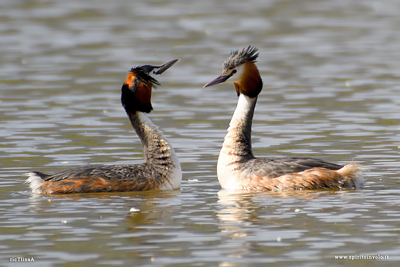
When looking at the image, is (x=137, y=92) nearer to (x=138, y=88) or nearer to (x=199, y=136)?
(x=138, y=88)

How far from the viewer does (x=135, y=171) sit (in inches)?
568

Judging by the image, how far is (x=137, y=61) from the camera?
3303 centimetres

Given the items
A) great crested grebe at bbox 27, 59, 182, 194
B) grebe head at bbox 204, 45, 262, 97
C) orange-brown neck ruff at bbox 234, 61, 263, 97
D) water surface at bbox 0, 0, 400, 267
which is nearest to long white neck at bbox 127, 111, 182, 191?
great crested grebe at bbox 27, 59, 182, 194

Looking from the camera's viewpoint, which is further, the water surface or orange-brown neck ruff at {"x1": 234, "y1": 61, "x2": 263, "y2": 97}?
orange-brown neck ruff at {"x1": 234, "y1": 61, "x2": 263, "y2": 97}

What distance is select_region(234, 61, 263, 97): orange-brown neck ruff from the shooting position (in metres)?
15.0

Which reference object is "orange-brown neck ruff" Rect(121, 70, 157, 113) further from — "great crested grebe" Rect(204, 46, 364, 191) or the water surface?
the water surface

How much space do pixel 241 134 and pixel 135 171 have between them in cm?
183

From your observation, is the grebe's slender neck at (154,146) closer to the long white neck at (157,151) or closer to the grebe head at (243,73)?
the long white neck at (157,151)

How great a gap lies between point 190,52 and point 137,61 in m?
3.63

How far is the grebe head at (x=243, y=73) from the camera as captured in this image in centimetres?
1499

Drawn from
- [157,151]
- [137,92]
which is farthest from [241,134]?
[137,92]

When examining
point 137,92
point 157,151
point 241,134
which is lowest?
point 157,151

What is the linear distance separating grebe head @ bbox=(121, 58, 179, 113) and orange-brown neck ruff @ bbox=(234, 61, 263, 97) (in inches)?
51.4

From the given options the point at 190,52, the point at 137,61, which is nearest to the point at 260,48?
the point at 190,52
